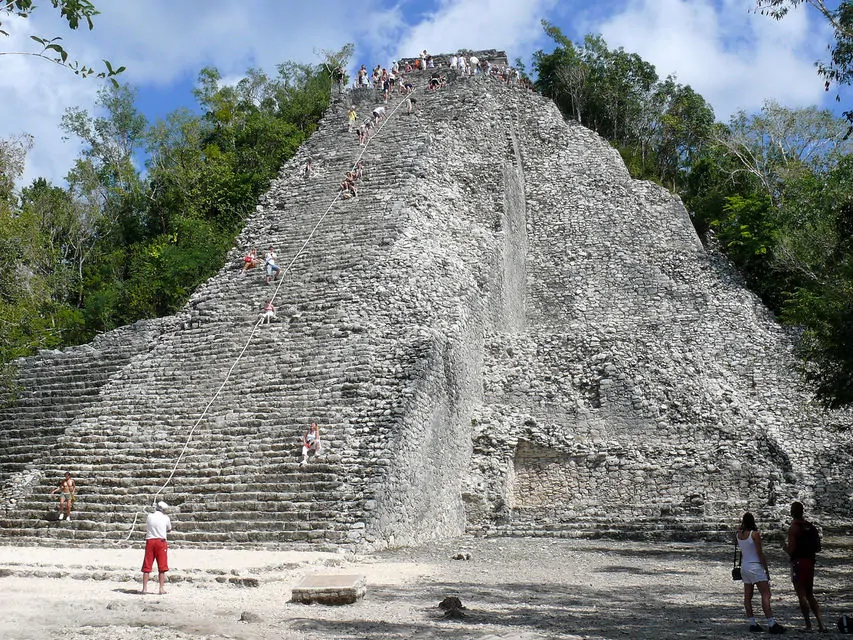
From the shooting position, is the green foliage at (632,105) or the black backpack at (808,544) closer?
the black backpack at (808,544)

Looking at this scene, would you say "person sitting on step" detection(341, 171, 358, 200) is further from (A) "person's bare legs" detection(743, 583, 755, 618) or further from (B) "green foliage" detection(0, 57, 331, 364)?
(A) "person's bare legs" detection(743, 583, 755, 618)

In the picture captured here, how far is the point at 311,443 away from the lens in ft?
38.5

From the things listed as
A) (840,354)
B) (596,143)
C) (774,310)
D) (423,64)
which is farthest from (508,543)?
(423,64)

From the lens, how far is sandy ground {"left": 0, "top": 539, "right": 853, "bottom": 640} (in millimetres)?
6145

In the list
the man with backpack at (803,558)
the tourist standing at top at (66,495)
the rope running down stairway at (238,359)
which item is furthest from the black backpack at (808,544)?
the tourist standing at top at (66,495)

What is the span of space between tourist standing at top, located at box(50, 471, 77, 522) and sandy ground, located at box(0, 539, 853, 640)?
943mm

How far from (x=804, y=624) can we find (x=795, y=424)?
9140 millimetres

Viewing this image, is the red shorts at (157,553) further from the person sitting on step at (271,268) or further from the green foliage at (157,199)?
the green foliage at (157,199)

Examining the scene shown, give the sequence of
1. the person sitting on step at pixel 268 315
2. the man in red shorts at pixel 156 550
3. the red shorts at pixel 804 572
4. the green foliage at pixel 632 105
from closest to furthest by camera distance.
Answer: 1. the red shorts at pixel 804 572
2. the man in red shorts at pixel 156 550
3. the person sitting on step at pixel 268 315
4. the green foliage at pixel 632 105

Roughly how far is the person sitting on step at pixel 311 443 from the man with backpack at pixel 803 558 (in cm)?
646

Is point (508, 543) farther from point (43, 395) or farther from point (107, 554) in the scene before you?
point (43, 395)

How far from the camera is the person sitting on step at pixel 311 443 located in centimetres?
1160

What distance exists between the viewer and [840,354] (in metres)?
9.86

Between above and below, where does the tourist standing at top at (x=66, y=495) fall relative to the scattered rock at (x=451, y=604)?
above
